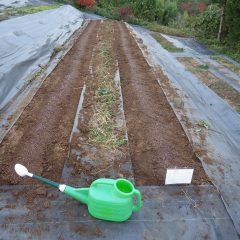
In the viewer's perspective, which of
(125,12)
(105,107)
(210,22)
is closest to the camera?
(105,107)

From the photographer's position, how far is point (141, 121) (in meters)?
4.98

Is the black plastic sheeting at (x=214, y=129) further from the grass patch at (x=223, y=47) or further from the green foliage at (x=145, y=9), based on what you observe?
the green foliage at (x=145, y=9)

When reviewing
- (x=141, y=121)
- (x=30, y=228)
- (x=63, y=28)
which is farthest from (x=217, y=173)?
(x=63, y=28)

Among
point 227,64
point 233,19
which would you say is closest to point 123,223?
point 227,64

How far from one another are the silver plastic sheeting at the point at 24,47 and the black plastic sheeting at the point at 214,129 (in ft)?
9.88

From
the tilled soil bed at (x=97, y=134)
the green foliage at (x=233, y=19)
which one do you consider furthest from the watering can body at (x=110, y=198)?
the green foliage at (x=233, y=19)

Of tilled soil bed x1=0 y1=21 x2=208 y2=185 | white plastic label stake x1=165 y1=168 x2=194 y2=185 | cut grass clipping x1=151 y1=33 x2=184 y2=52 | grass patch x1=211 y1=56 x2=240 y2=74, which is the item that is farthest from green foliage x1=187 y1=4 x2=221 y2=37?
white plastic label stake x1=165 y1=168 x2=194 y2=185

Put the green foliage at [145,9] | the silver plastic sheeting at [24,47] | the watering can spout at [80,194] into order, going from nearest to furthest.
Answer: the watering can spout at [80,194], the silver plastic sheeting at [24,47], the green foliage at [145,9]

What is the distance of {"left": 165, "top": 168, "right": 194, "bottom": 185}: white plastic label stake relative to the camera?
11.4 feet

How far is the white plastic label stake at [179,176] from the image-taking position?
3464 mm

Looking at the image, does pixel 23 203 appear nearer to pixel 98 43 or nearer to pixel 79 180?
pixel 79 180

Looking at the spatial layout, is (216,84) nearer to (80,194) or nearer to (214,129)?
(214,129)

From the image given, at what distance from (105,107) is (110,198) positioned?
282cm

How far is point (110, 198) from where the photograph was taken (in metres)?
2.84
